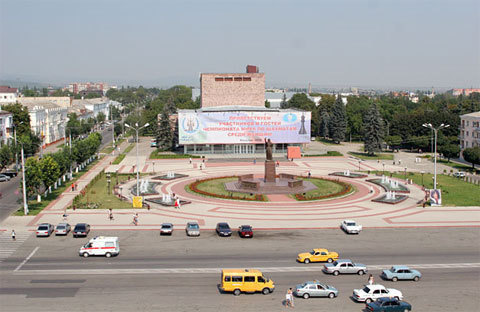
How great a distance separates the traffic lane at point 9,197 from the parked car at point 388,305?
35933 mm

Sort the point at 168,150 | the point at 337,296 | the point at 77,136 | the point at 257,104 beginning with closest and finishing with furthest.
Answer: the point at 337,296, the point at 168,150, the point at 257,104, the point at 77,136

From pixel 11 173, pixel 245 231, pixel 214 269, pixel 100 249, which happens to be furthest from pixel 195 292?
pixel 11 173

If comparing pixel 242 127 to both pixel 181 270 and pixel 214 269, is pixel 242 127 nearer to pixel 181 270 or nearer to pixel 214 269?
pixel 214 269

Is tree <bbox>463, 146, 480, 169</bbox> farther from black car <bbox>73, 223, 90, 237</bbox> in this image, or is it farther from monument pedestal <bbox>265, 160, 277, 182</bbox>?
black car <bbox>73, 223, 90, 237</bbox>

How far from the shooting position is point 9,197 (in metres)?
59.2

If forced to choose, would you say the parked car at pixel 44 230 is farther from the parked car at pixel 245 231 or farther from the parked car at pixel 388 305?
the parked car at pixel 388 305

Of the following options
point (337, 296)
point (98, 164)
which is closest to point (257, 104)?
point (98, 164)

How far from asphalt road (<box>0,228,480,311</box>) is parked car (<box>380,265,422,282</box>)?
383 millimetres

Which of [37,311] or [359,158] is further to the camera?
[359,158]

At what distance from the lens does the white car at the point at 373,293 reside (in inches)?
1107

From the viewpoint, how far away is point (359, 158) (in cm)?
9875

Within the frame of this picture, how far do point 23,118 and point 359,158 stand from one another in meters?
67.0

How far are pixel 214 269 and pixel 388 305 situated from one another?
11774mm

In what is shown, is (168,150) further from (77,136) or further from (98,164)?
(77,136)
